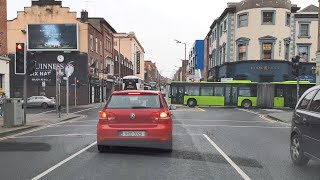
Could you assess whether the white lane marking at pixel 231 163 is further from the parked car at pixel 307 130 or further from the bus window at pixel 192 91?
the bus window at pixel 192 91

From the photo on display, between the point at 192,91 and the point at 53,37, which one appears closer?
the point at 192,91

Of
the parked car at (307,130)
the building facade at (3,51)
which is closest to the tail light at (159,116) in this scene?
the parked car at (307,130)

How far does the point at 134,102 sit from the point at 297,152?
12.5 ft

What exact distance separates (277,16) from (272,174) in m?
40.5

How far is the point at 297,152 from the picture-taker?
8539mm


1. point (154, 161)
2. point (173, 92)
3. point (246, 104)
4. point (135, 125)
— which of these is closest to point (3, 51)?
point (135, 125)

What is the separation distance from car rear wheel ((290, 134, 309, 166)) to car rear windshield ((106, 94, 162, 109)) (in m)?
3.12

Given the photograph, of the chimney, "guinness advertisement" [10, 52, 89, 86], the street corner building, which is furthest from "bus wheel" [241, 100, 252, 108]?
the chimney

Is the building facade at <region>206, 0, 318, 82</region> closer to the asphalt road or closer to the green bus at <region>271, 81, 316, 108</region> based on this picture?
the green bus at <region>271, 81, 316, 108</region>

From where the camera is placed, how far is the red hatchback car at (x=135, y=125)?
955 cm

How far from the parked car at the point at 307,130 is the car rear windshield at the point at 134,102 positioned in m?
3.15

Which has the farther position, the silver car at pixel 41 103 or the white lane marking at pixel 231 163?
the silver car at pixel 41 103

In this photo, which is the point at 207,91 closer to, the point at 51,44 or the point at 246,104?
the point at 246,104

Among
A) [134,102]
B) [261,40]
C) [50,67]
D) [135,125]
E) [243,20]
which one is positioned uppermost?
[243,20]
